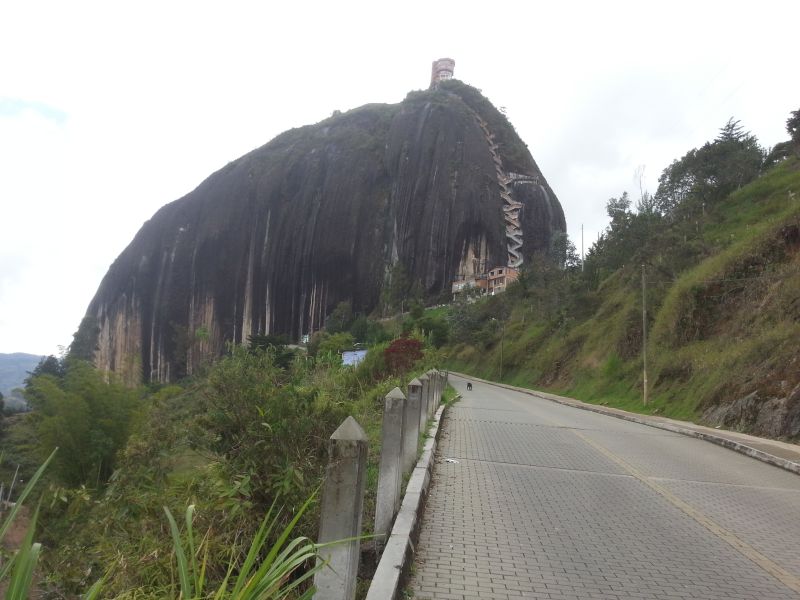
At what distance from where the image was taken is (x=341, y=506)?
290 centimetres

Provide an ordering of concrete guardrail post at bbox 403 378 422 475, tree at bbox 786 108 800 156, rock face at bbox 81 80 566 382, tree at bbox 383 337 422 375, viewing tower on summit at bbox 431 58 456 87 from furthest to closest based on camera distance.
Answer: viewing tower on summit at bbox 431 58 456 87
rock face at bbox 81 80 566 382
tree at bbox 786 108 800 156
tree at bbox 383 337 422 375
concrete guardrail post at bbox 403 378 422 475

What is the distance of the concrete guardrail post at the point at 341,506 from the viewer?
9.43 feet

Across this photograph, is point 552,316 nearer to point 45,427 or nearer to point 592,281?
point 592,281

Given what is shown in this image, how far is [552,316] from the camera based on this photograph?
47.0 meters

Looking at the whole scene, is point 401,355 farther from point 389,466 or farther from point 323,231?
point 323,231

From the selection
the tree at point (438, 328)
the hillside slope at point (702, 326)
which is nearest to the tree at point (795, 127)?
the hillside slope at point (702, 326)

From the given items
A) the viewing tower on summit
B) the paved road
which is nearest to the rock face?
the viewing tower on summit

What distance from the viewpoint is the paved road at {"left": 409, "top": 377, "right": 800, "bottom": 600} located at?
13.6 ft

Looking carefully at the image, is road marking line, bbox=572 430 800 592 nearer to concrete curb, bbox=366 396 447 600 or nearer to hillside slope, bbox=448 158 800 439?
concrete curb, bbox=366 396 447 600

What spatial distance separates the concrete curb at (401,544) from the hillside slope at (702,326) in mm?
10965

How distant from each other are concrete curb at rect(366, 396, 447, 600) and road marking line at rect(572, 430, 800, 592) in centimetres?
256

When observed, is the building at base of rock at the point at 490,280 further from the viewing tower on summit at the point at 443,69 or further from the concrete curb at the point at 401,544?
the concrete curb at the point at 401,544

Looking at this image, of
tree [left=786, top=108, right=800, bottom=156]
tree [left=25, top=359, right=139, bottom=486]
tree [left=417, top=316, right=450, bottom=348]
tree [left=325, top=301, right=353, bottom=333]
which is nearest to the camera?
A: tree [left=25, top=359, right=139, bottom=486]

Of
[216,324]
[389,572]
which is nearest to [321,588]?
[389,572]
